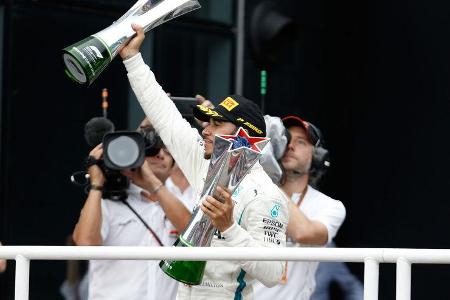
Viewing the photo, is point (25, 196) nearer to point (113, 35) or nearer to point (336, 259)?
point (113, 35)

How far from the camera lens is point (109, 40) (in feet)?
16.4

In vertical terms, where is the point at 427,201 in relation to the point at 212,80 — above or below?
below

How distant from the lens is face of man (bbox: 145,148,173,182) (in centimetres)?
634

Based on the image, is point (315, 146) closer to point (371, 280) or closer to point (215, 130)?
point (215, 130)

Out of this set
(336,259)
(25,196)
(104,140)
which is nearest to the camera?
(336,259)

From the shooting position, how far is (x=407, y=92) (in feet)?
30.3

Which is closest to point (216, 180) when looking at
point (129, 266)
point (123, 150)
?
point (123, 150)

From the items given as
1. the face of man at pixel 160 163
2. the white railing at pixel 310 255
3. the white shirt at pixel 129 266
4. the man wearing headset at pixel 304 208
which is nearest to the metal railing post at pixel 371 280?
the white railing at pixel 310 255

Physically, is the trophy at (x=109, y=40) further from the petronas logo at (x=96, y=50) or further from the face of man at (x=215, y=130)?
the face of man at (x=215, y=130)

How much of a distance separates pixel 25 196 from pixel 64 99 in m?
0.65

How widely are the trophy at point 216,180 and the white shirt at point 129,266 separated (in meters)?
1.27

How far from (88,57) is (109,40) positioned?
0.16 meters

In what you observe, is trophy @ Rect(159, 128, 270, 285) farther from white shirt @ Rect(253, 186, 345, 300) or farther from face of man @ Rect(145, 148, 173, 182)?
face of man @ Rect(145, 148, 173, 182)

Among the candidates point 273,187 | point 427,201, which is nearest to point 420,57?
point 427,201
